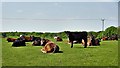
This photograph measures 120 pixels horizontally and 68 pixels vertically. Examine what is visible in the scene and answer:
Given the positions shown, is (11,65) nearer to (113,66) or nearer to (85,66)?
(85,66)

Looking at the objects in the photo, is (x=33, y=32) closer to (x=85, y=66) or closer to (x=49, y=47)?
(x=49, y=47)

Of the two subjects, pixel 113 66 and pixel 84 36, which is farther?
pixel 84 36

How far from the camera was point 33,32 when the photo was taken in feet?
281

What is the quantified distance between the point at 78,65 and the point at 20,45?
1828cm

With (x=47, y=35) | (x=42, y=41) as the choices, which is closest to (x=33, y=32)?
(x=47, y=35)

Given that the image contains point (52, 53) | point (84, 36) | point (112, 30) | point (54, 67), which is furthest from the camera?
point (112, 30)

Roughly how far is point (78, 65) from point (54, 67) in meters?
1.53

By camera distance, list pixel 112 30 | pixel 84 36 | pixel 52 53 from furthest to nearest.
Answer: pixel 112 30 < pixel 84 36 < pixel 52 53

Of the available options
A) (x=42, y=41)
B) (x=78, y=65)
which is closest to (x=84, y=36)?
(x=42, y=41)

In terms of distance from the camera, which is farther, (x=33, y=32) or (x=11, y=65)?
(x=33, y=32)

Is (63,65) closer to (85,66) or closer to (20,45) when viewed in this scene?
(85,66)

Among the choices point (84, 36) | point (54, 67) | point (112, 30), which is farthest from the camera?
point (112, 30)

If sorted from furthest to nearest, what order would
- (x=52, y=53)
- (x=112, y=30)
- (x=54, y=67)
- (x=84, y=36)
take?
(x=112, y=30)
(x=84, y=36)
(x=52, y=53)
(x=54, y=67)

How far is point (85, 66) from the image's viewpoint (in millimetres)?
15844
